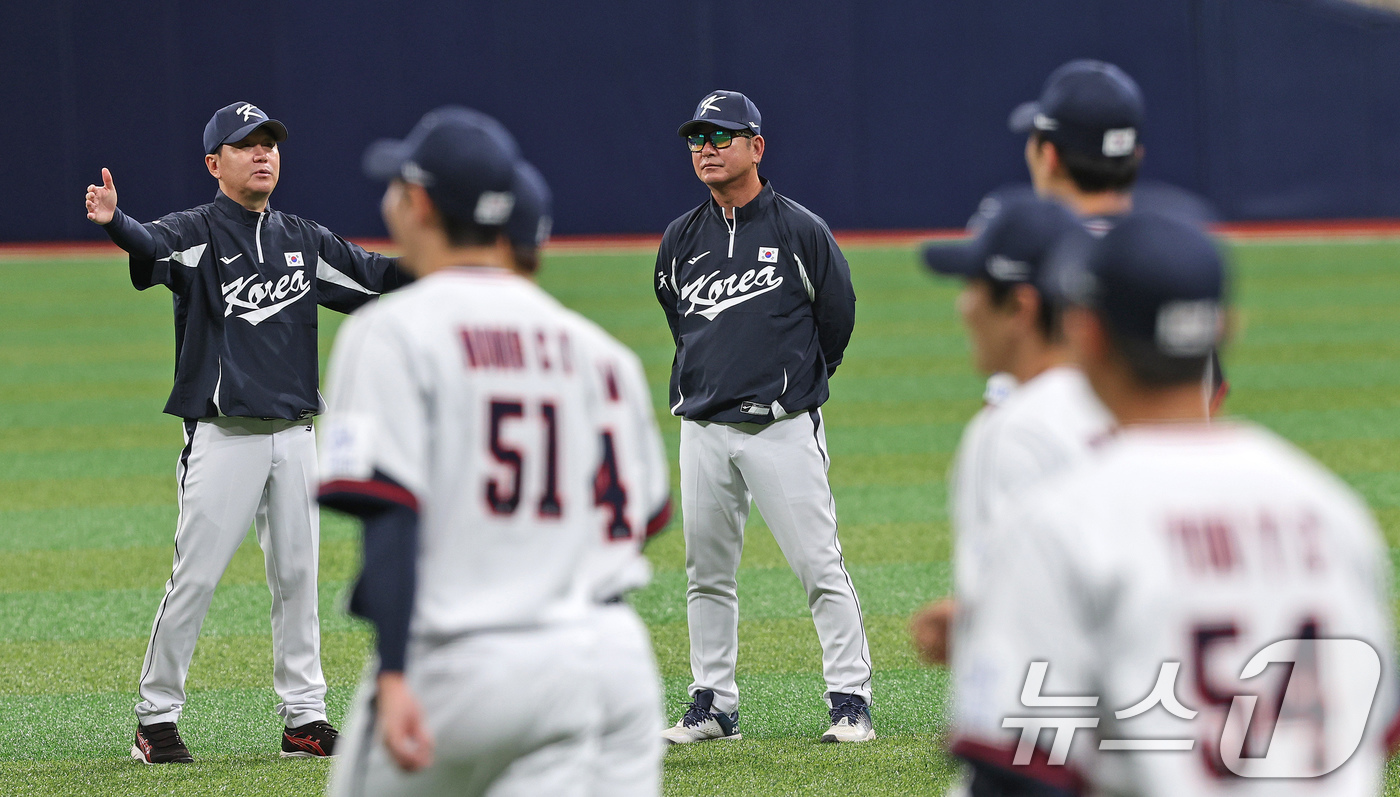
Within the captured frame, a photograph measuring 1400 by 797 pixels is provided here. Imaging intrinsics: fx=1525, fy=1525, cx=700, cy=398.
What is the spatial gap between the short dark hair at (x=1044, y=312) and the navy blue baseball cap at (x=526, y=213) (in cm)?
81

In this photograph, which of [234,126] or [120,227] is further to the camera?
[234,126]

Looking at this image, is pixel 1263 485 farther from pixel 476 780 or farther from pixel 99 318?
pixel 99 318

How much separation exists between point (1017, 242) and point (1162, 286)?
0.62m

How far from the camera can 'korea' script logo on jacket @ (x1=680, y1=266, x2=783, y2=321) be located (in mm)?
5867

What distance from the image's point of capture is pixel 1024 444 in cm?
239

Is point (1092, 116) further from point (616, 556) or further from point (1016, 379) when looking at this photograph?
point (616, 556)

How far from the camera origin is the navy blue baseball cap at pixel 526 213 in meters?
2.76

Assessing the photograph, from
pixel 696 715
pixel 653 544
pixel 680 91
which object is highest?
pixel 680 91

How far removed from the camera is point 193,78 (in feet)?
89.1

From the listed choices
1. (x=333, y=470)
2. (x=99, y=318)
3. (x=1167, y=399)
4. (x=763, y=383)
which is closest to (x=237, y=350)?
(x=763, y=383)

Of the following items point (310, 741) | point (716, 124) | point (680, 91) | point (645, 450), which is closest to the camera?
point (645, 450)

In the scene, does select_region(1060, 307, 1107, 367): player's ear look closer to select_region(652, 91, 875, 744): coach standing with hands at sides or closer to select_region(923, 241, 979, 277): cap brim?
select_region(923, 241, 979, 277): cap brim

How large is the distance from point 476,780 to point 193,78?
26.8 meters

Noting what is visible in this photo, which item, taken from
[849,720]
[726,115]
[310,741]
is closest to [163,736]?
[310,741]
